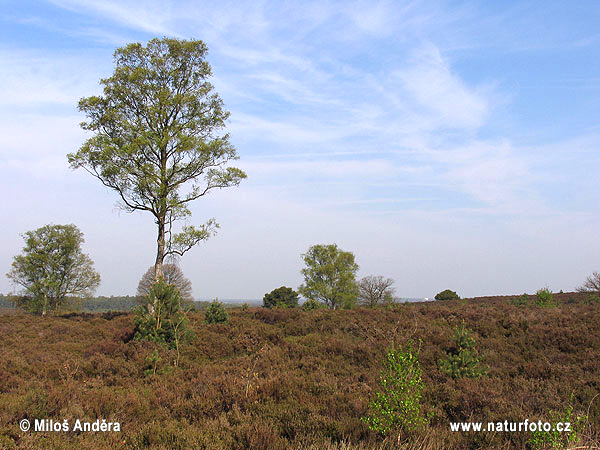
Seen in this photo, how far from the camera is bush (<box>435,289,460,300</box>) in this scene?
33906 mm

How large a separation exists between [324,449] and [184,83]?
18447 mm

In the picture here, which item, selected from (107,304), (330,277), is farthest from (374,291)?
(107,304)

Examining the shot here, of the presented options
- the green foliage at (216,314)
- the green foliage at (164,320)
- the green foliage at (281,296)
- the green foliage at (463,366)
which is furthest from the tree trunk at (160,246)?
the green foliage at (281,296)

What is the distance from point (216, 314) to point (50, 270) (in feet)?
96.1

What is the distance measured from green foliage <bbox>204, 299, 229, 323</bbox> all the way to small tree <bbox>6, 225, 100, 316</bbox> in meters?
27.4

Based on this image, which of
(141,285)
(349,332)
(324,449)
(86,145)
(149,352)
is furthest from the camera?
(141,285)

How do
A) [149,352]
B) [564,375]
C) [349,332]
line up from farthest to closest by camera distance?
1. [349,332]
2. [149,352]
3. [564,375]

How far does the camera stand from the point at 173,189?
17781mm

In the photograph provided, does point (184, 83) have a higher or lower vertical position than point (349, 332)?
higher

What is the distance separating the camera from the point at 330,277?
44.3 m

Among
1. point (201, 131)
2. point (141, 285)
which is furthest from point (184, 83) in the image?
point (141, 285)

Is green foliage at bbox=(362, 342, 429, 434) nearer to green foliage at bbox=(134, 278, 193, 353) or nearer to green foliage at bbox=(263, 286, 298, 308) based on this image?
green foliage at bbox=(134, 278, 193, 353)

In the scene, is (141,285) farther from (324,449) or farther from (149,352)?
(324,449)

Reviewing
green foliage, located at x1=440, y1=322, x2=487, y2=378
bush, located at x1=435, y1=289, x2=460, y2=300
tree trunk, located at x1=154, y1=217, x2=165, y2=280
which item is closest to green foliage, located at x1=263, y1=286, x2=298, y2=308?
bush, located at x1=435, y1=289, x2=460, y2=300
